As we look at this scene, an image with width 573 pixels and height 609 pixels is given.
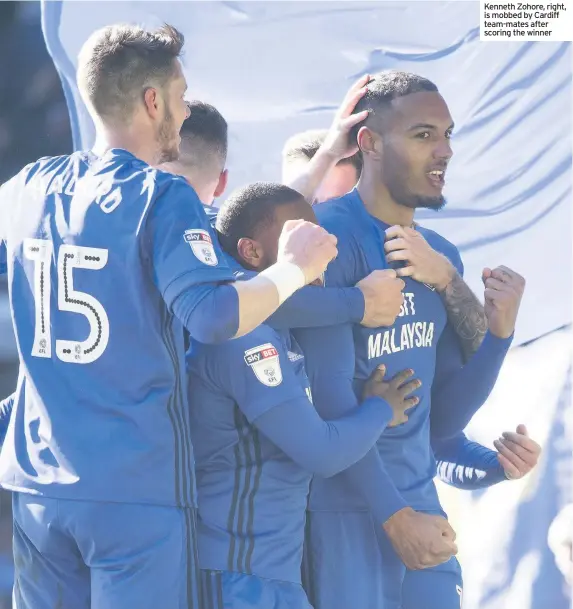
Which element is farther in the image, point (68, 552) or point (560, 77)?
point (560, 77)

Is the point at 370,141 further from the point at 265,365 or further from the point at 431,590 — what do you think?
the point at 431,590

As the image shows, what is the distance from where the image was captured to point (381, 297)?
6.88 ft

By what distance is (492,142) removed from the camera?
3061mm

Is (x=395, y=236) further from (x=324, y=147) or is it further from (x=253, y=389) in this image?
(x=253, y=389)

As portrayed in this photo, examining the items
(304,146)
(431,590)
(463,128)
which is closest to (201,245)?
(431,590)

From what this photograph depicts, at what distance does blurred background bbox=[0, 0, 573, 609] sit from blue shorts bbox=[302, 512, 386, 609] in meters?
0.96

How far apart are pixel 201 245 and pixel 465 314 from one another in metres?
0.87

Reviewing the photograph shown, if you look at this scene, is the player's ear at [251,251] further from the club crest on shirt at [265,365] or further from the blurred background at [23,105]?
the blurred background at [23,105]

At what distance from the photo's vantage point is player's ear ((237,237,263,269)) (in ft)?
6.55

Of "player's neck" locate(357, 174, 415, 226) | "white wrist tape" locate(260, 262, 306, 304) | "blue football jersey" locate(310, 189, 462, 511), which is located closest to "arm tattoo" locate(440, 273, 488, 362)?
"blue football jersey" locate(310, 189, 462, 511)

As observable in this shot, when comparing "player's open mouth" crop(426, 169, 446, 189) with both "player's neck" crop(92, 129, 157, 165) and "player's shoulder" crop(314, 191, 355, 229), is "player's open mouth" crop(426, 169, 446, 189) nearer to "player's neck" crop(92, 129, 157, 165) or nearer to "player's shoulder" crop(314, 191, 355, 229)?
"player's shoulder" crop(314, 191, 355, 229)

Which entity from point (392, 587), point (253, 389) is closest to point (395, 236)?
point (253, 389)

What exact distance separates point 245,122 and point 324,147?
0.69m

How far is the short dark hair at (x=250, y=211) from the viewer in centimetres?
199
